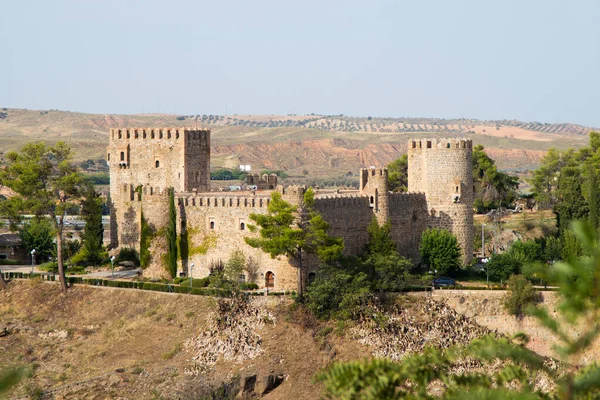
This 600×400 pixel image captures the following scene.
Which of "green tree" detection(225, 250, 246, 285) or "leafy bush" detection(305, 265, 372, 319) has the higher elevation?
"green tree" detection(225, 250, 246, 285)

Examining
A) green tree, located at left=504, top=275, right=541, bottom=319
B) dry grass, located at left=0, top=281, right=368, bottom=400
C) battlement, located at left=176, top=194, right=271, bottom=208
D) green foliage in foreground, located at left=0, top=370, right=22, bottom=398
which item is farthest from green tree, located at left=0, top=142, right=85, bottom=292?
green foliage in foreground, located at left=0, top=370, right=22, bottom=398

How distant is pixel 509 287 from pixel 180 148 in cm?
2022

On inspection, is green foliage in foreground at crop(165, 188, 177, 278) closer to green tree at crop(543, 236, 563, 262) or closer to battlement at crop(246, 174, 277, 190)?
battlement at crop(246, 174, 277, 190)

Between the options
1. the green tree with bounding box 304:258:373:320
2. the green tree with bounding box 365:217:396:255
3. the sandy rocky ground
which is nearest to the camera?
the sandy rocky ground

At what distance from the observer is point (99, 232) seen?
193 feet

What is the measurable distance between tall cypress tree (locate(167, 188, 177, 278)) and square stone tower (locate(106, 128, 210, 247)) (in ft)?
14.7

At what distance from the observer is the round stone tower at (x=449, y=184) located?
2195 inches

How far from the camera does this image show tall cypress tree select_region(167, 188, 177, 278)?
53469 millimetres

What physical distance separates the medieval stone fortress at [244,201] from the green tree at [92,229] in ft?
3.68

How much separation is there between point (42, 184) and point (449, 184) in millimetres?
21090

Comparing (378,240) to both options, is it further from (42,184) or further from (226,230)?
(42,184)

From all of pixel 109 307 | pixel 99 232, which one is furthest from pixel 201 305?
pixel 99 232

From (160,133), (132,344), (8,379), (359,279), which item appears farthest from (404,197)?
(8,379)

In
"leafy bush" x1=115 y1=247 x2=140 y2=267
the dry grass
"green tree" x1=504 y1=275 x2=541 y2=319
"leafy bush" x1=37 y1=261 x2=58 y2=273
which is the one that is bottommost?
the dry grass
